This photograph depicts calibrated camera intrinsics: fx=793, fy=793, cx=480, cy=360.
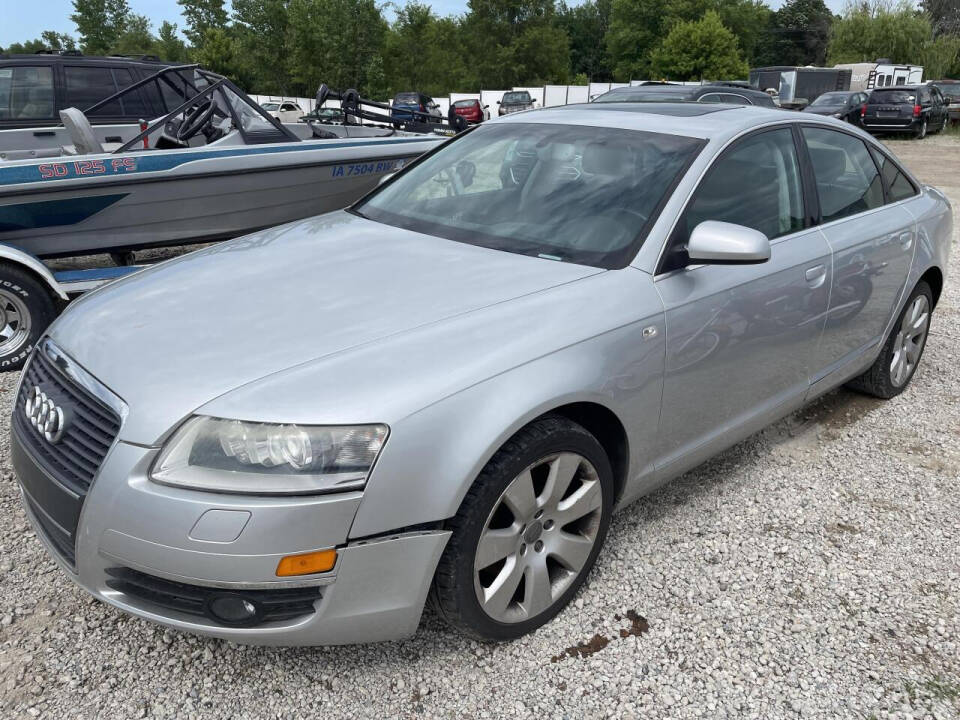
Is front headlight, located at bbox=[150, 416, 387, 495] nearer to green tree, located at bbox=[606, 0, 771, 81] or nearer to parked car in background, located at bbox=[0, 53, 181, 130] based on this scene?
parked car in background, located at bbox=[0, 53, 181, 130]

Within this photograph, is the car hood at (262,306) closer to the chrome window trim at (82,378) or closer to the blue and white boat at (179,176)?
the chrome window trim at (82,378)

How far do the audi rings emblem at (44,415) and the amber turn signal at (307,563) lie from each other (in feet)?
2.56

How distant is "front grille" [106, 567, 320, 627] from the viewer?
6.61ft

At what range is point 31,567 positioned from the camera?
9.34ft


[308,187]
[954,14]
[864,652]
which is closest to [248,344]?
[864,652]

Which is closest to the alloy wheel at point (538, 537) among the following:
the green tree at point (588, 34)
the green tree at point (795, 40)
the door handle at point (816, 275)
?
the door handle at point (816, 275)

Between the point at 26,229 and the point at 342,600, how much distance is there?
13.8 ft

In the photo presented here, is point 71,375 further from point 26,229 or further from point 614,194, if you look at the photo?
point 26,229

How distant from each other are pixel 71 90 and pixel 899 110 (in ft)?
78.9

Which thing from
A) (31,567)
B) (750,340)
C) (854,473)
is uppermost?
(750,340)

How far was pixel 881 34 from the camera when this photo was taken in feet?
214

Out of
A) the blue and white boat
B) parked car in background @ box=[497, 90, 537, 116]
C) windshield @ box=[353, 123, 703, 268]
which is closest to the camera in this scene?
windshield @ box=[353, 123, 703, 268]

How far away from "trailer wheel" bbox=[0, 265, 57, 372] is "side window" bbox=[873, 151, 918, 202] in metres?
4.83

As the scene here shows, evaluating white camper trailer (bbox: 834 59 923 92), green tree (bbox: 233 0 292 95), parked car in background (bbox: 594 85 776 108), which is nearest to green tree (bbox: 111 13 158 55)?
green tree (bbox: 233 0 292 95)
